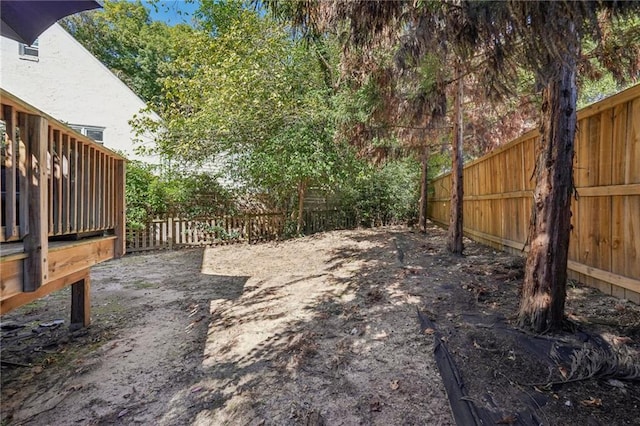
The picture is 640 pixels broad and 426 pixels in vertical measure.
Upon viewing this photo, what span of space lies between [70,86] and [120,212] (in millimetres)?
9483

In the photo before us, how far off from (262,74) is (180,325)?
6.44 metres

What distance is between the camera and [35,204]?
216 centimetres

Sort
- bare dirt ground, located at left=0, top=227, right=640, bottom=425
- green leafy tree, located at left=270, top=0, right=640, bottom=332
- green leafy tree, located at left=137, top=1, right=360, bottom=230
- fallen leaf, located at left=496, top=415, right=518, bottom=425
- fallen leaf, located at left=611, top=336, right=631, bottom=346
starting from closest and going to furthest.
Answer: fallen leaf, located at left=496, top=415, right=518, bottom=425, bare dirt ground, located at left=0, top=227, right=640, bottom=425, green leafy tree, located at left=270, top=0, right=640, bottom=332, fallen leaf, located at left=611, top=336, right=631, bottom=346, green leafy tree, located at left=137, top=1, right=360, bottom=230

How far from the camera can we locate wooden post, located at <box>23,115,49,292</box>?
6.98 ft

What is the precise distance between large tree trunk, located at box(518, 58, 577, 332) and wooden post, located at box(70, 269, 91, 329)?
13.8 feet

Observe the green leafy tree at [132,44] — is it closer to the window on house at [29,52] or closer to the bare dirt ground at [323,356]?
the window on house at [29,52]

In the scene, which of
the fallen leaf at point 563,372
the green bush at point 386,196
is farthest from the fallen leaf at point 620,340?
the green bush at point 386,196

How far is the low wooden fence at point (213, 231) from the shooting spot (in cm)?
830

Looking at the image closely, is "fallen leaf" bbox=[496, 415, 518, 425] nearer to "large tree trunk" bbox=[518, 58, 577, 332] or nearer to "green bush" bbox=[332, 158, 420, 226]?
"large tree trunk" bbox=[518, 58, 577, 332]

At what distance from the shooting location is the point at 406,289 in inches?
155

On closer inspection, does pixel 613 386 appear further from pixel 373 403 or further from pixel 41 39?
pixel 41 39

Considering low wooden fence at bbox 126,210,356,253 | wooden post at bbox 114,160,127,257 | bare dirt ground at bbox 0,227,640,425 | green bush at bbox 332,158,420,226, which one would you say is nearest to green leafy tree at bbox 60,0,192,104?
low wooden fence at bbox 126,210,356,253

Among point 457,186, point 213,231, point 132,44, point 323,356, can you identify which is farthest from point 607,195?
point 132,44

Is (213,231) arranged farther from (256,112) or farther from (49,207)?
(49,207)
